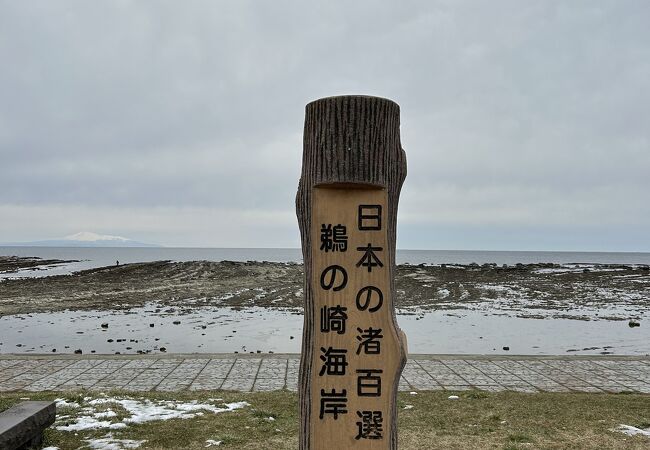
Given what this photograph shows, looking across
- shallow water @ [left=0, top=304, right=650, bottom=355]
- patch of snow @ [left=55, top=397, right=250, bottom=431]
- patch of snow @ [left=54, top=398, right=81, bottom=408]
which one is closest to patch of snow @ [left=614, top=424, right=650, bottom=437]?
patch of snow @ [left=55, top=397, right=250, bottom=431]

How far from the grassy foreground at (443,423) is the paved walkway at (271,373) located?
2.44 feet

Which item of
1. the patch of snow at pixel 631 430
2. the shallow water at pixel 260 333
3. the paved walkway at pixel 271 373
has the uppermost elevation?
the patch of snow at pixel 631 430

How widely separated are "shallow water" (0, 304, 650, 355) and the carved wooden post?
1079 centimetres

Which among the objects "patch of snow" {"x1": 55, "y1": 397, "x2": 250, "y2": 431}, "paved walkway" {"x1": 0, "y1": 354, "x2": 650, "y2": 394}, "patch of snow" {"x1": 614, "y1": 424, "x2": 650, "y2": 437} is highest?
"patch of snow" {"x1": 614, "y1": 424, "x2": 650, "y2": 437}

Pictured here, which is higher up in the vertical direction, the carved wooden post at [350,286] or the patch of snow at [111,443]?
the carved wooden post at [350,286]

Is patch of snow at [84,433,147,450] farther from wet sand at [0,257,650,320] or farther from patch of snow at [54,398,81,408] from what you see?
wet sand at [0,257,650,320]

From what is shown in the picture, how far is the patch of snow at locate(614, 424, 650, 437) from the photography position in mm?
5568

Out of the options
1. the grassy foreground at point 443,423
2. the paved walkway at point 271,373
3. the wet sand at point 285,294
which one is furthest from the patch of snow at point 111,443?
the wet sand at point 285,294

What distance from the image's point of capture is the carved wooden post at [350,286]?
3213 millimetres

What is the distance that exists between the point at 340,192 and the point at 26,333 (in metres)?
16.7

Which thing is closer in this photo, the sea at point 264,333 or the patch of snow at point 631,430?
the patch of snow at point 631,430

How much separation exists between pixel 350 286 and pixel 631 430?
4.46 metres

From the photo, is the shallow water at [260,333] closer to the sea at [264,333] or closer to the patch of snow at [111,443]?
the sea at [264,333]

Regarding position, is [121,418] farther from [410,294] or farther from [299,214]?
[410,294]
